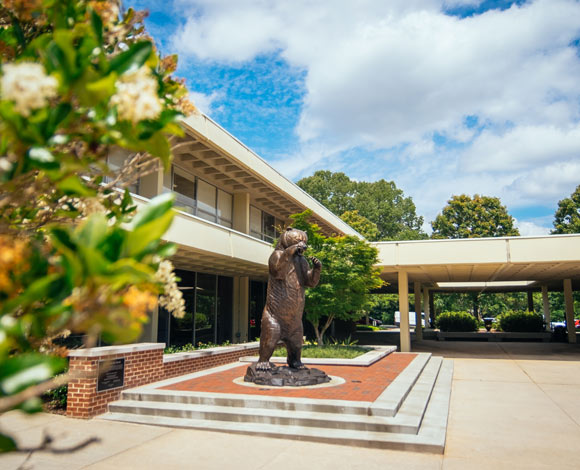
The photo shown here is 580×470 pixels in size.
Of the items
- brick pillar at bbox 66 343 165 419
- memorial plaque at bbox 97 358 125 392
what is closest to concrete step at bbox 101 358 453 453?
brick pillar at bbox 66 343 165 419

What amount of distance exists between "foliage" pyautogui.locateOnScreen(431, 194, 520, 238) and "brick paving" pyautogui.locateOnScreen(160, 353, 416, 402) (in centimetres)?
4116

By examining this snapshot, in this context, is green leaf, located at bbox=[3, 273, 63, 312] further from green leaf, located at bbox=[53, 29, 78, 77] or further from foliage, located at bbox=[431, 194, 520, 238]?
foliage, located at bbox=[431, 194, 520, 238]

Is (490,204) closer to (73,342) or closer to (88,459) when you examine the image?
(73,342)

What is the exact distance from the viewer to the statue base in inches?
380

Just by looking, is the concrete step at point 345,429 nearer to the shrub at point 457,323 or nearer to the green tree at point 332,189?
the shrub at point 457,323

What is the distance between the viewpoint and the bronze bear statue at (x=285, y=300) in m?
9.84

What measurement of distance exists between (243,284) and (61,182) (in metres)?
19.2

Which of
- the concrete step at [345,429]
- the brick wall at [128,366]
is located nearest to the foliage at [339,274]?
the brick wall at [128,366]

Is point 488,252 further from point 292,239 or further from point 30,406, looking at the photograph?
point 30,406

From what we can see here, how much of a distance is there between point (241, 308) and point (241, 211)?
14.4 feet

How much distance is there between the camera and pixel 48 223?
2.45 metres

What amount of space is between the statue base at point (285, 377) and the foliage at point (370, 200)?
49.4m

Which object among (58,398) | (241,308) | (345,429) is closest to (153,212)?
(345,429)

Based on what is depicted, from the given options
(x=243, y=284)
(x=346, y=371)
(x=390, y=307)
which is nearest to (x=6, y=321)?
(x=346, y=371)
